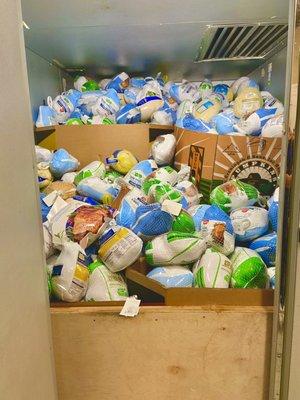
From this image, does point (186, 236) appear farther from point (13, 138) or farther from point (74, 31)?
point (74, 31)

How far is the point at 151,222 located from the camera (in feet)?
3.91

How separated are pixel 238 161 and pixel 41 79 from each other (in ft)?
5.00

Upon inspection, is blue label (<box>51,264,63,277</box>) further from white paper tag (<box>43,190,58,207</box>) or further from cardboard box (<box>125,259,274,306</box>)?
white paper tag (<box>43,190,58,207</box>)

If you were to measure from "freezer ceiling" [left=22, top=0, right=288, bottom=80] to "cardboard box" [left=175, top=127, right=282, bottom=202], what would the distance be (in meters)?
0.54

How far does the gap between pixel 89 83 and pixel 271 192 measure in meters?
1.66

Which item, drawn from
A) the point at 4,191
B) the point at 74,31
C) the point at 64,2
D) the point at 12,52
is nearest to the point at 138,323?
the point at 4,191

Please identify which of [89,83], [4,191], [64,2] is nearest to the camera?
[4,191]

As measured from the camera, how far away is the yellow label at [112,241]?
1120 mm

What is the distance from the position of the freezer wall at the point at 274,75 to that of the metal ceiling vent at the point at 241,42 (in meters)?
0.05

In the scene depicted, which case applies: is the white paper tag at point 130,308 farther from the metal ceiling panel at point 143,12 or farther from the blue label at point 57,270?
the metal ceiling panel at point 143,12

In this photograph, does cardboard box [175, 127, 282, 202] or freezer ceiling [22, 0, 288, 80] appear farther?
cardboard box [175, 127, 282, 202]

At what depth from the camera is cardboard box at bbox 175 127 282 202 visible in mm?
1489

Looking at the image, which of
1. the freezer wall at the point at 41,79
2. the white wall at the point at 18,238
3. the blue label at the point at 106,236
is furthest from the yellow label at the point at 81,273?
the freezer wall at the point at 41,79

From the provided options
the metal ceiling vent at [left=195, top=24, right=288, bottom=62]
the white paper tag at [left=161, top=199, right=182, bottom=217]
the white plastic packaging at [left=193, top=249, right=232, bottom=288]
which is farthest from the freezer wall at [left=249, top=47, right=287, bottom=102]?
the white plastic packaging at [left=193, top=249, right=232, bottom=288]
